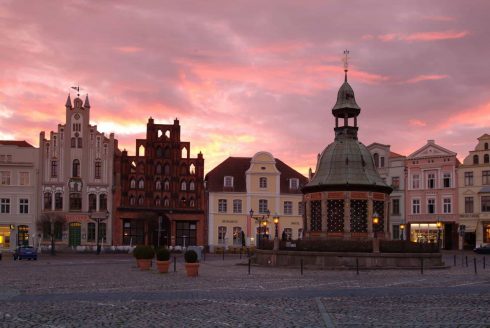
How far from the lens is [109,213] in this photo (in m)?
84.2

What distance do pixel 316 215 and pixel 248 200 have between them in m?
37.9

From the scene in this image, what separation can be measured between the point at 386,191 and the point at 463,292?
1050 inches

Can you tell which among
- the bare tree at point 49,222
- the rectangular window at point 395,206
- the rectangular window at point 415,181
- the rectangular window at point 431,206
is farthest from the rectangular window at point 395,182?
the bare tree at point 49,222

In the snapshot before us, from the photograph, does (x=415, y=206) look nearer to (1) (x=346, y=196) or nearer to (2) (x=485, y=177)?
(2) (x=485, y=177)

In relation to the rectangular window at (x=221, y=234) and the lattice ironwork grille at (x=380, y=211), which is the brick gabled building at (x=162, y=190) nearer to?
the rectangular window at (x=221, y=234)

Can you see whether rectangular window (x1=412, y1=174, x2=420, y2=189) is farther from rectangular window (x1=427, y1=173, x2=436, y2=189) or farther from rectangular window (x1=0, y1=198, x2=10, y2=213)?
rectangular window (x1=0, y1=198, x2=10, y2=213)

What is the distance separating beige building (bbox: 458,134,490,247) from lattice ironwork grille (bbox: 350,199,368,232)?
33.7 meters

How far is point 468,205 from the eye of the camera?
81.0m

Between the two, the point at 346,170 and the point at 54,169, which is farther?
the point at 54,169

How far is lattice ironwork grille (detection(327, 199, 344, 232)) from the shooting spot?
50.1 meters

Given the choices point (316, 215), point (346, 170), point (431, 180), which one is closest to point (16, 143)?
point (316, 215)

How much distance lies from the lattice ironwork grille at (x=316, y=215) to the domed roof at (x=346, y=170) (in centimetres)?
108

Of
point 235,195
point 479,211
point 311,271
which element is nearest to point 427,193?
point 479,211

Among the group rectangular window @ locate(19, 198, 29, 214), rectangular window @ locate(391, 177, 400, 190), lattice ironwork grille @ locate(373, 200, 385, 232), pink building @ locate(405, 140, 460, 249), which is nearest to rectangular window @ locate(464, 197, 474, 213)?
pink building @ locate(405, 140, 460, 249)
